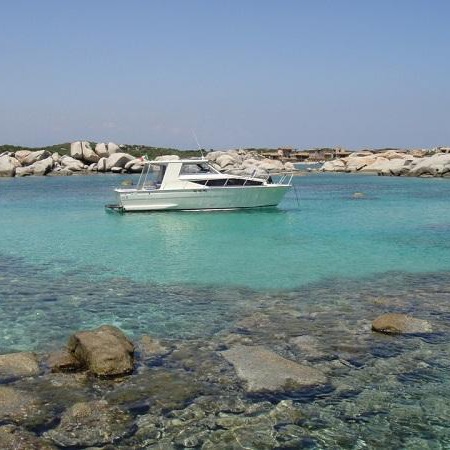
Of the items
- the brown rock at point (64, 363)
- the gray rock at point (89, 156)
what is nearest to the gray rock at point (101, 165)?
the gray rock at point (89, 156)

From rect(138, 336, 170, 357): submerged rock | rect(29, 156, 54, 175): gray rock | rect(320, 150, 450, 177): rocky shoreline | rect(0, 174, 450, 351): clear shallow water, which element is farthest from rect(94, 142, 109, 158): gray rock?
rect(138, 336, 170, 357): submerged rock

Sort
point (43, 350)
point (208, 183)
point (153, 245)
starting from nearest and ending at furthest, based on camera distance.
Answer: point (43, 350) < point (153, 245) < point (208, 183)

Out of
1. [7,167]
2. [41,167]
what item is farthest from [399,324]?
[7,167]

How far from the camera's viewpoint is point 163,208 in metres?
32.3

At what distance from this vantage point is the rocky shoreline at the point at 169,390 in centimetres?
642

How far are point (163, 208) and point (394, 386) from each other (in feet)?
83.6

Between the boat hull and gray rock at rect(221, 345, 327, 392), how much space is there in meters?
23.0

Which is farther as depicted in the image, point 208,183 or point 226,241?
point 208,183

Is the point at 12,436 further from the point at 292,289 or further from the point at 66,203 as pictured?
the point at 66,203

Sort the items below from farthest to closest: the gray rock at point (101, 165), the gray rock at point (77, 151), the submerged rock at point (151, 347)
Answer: the gray rock at point (77, 151)
the gray rock at point (101, 165)
the submerged rock at point (151, 347)

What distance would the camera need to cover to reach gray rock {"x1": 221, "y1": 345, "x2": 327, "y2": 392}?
25.4ft

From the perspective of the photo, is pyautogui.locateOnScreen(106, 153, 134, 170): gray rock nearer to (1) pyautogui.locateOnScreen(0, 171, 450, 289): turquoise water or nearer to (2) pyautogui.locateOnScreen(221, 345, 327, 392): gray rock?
(1) pyautogui.locateOnScreen(0, 171, 450, 289): turquoise water

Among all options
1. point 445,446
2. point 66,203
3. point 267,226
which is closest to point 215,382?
point 445,446

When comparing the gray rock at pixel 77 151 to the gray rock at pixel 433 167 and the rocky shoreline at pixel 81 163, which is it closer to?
the rocky shoreline at pixel 81 163
